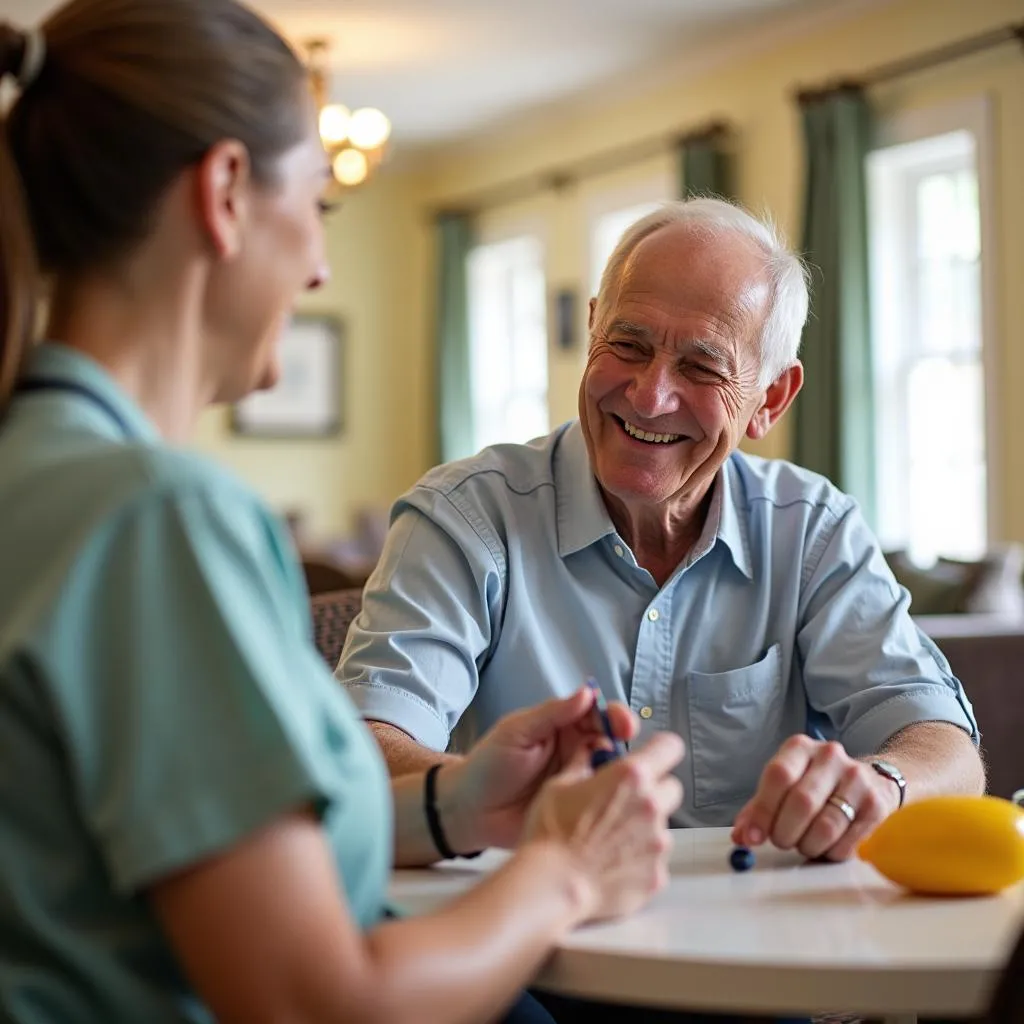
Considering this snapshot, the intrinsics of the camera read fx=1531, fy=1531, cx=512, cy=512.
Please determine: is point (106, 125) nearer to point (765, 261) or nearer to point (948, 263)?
point (765, 261)

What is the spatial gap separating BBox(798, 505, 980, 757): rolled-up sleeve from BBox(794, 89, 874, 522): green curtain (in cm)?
461

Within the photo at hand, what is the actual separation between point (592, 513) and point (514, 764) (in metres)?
0.71

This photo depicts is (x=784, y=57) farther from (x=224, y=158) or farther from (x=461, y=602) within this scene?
(x=224, y=158)

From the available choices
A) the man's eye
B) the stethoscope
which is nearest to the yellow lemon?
the stethoscope

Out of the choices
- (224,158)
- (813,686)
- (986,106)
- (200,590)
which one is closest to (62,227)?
(224,158)

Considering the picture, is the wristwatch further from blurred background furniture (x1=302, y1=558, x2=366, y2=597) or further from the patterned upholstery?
blurred background furniture (x1=302, y1=558, x2=366, y2=597)

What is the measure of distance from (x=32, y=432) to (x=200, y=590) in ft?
0.65

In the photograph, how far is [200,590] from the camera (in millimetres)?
935

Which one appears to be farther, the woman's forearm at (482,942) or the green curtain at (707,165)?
the green curtain at (707,165)

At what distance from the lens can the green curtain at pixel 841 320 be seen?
6.64 m

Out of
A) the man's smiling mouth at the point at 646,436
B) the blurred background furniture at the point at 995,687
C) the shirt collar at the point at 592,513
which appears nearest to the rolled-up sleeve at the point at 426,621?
the shirt collar at the point at 592,513

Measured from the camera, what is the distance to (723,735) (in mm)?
2002

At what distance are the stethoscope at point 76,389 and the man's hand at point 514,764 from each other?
49 centimetres

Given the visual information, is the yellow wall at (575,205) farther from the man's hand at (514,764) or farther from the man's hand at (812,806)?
the man's hand at (514,764)
